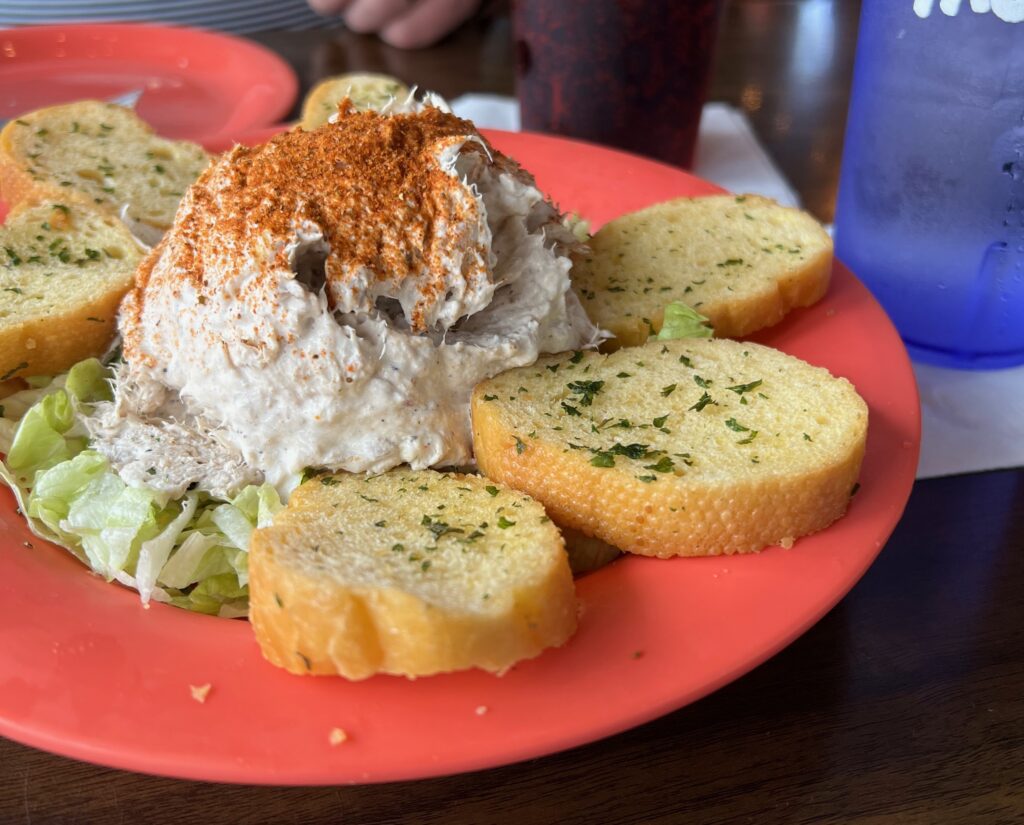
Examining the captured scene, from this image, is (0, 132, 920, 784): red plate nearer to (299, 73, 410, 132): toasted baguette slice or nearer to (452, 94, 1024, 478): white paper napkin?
(452, 94, 1024, 478): white paper napkin

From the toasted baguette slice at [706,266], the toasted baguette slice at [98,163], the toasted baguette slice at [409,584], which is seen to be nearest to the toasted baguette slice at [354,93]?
the toasted baguette slice at [98,163]

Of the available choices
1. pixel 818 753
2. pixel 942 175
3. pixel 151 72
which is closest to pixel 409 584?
pixel 818 753

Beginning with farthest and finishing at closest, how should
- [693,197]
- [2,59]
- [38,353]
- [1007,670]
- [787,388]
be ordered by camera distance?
1. [2,59]
2. [693,197]
3. [38,353]
4. [787,388]
5. [1007,670]

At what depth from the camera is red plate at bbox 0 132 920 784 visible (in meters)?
1.25

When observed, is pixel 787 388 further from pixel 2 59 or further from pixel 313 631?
pixel 2 59

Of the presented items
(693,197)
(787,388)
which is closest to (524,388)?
(787,388)

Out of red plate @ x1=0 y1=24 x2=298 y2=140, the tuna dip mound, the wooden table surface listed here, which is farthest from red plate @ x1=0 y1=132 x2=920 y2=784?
red plate @ x1=0 y1=24 x2=298 y2=140

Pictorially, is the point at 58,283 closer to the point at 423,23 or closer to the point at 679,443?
the point at 679,443

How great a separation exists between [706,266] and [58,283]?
1387 millimetres

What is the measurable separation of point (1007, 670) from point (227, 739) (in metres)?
1.23

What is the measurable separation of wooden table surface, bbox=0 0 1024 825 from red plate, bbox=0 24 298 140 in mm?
2545

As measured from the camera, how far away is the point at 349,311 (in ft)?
5.67

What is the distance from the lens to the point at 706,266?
228 centimetres

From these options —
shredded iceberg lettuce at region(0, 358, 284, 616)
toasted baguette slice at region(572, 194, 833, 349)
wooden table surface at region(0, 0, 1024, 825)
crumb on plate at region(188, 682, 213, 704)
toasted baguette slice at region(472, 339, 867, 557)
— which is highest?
toasted baguette slice at region(572, 194, 833, 349)
